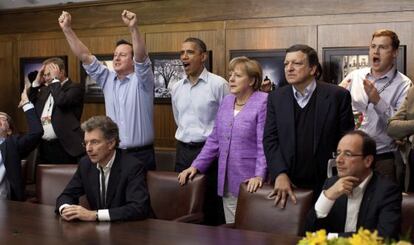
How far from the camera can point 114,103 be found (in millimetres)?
4188

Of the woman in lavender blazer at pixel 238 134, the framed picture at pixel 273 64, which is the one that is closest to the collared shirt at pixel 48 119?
the framed picture at pixel 273 64

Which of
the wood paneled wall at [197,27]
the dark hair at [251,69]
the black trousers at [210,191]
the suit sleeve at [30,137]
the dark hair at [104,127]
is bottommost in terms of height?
the black trousers at [210,191]

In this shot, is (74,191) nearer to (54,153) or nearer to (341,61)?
→ (54,153)

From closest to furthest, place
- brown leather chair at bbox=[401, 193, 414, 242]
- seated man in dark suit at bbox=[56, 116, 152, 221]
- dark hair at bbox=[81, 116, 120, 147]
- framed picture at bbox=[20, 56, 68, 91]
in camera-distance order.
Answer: brown leather chair at bbox=[401, 193, 414, 242]
seated man in dark suit at bbox=[56, 116, 152, 221]
dark hair at bbox=[81, 116, 120, 147]
framed picture at bbox=[20, 56, 68, 91]

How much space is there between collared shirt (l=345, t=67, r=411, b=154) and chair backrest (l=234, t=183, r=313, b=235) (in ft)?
3.42

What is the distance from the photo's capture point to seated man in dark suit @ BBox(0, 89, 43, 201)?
13.1ft

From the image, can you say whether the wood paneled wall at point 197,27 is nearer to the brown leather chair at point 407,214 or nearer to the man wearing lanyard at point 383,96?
the man wearing lanyard at point 383,96

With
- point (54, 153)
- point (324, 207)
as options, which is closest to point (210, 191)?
point (324, 207)

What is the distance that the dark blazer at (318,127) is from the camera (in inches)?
130

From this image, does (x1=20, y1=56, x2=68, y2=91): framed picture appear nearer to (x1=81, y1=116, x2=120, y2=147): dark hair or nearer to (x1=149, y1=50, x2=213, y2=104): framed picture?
(x1=149, y1=50, x2=213, y2=104): framed picture

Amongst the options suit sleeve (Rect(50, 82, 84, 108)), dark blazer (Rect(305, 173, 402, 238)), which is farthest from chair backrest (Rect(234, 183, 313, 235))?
suit sleeve (Rect(50, 82, 84, 108))

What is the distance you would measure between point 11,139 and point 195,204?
4.76 feet

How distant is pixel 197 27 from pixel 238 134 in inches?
106

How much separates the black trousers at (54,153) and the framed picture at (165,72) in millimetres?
1333
